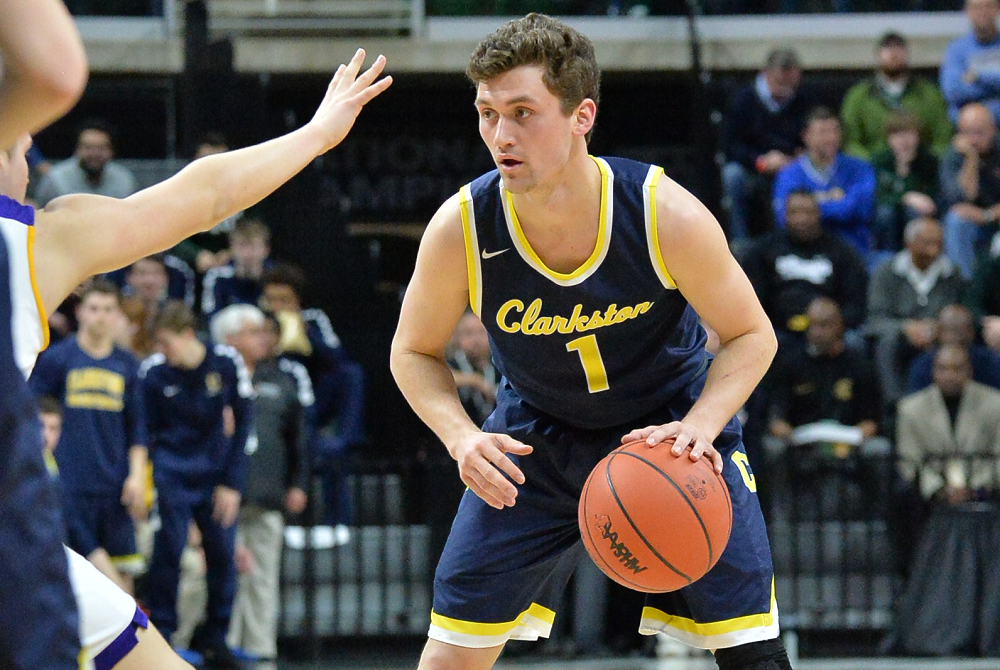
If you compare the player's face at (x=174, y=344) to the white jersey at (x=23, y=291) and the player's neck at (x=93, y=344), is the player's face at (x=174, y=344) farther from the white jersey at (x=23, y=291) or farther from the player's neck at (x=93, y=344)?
the white jersey at (x=23, y=291)

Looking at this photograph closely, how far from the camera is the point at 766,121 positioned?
1079 cm

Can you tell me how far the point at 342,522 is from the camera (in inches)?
334

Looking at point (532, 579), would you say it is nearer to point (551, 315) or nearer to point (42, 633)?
point (551, 315)

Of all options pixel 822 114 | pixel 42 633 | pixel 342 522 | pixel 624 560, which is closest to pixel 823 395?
pixel 822 114

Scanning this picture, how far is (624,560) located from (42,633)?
5.96 ft

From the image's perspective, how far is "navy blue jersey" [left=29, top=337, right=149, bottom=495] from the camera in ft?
25.8

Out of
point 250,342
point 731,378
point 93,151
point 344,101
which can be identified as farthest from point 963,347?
point 93,151

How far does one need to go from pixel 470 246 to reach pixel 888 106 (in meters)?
7.62

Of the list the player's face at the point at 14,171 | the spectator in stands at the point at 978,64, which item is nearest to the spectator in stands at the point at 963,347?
the spectator in stands at the point at 978,64

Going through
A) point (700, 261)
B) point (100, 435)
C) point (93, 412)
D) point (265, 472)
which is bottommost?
point (265, 472)

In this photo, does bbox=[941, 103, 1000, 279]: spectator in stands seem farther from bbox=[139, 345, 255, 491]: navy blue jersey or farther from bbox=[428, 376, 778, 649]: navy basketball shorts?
bbox=[428, 376, 778, 649]: navy basketball shorts

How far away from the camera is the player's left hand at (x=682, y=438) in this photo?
3746 mm

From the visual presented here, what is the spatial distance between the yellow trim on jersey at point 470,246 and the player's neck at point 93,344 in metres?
4.56

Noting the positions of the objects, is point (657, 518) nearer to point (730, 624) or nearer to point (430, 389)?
point (730, 624)
